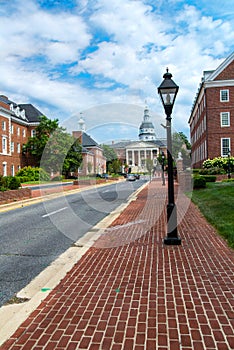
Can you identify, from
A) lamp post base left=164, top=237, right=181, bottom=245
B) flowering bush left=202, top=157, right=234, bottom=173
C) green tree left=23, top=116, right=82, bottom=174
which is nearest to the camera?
lamp post base left=164, top=237, right=181, bottom=245

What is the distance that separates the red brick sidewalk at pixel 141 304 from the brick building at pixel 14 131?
45372 mm

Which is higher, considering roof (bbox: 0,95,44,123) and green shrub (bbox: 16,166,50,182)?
roof (bbox: 0,95,44,123)

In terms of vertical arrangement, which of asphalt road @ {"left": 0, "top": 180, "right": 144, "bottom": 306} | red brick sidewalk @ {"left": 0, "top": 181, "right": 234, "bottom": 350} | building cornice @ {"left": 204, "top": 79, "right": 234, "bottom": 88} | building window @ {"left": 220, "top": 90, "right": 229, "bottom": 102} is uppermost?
building cornice @ {"left": 204, "top": 79, "right": 234, "bottom": 88}

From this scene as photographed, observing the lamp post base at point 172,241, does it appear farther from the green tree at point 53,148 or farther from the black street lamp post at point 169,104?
the green tree at point 53,148

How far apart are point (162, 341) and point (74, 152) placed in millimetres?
56347

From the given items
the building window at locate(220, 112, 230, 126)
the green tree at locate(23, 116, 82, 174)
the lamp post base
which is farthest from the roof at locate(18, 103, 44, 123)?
the lamp post base

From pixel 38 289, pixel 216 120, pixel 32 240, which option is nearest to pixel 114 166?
pixel 216 120

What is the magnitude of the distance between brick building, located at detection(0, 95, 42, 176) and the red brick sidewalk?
149ft

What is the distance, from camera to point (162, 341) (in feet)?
9.95

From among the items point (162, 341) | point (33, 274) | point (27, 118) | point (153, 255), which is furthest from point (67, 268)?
point (27, 118)

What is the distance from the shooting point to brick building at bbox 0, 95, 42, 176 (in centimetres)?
4903

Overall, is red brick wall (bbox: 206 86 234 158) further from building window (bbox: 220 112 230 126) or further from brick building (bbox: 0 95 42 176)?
brick building (bbox: 0 95 42 176)

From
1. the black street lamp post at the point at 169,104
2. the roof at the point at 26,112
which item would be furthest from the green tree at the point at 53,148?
the black street lamp post at the point at 169,104

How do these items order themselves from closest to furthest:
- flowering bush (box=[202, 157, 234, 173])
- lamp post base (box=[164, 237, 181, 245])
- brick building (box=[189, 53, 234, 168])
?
lamp post base (box=[164, 237, 181, 245]), flowering bush (box=[202, 157, 234, 173]), brick building (box=[189, 53, 234, 168])
